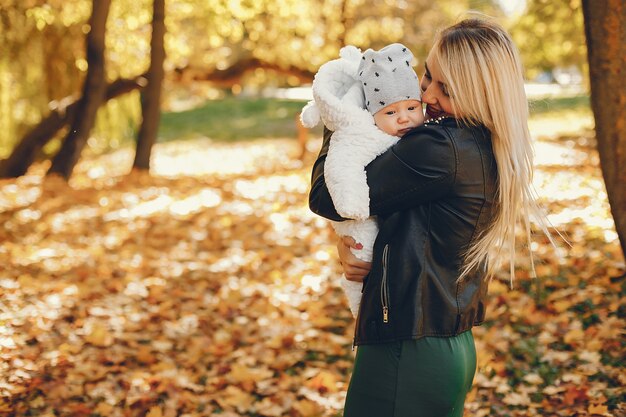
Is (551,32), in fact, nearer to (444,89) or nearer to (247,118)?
(444,89)

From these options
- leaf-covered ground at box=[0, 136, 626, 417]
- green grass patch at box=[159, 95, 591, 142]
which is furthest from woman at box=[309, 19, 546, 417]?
green grass patch at box=[159, 95, 591, 142]

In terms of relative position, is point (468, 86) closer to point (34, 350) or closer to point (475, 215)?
point (475, 215)

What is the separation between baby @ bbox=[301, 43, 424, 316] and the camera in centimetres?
194

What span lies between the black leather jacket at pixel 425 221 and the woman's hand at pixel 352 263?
5 cm

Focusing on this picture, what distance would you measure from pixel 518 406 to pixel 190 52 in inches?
483

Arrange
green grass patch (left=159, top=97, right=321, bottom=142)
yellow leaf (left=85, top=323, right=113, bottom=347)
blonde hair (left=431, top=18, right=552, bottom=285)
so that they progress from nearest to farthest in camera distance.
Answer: blonde hair (left=431, top=18, right=552, bottom=285) → yellow leaf (left=85, top=323, right=113, bottom=347) → green grass patch (left=159, top=97, right=321, bottom=142)

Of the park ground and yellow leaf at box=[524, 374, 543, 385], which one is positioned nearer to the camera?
the park ground

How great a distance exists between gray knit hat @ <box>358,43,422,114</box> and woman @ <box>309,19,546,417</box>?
69mm

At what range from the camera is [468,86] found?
6.19 feet

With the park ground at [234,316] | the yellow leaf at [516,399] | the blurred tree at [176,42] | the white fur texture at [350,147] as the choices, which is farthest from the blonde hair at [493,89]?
the blurred tree at [176,42]

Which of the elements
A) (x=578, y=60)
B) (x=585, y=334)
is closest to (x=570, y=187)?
(x=585, y=334)

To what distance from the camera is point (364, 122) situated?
200cm

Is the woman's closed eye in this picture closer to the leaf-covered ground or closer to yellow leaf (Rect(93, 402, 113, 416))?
the leaf-covered ground

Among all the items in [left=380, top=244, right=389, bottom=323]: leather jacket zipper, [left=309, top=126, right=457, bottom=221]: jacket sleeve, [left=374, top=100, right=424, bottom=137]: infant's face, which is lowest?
[left=380, top=244, right=389, bottom=323]: leather jacket zipper
